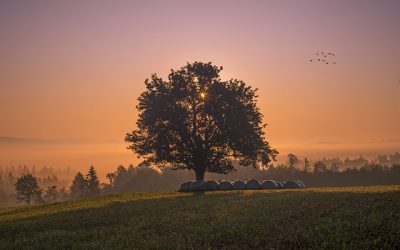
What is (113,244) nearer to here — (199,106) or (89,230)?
(89,230)

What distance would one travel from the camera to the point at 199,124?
252 ft

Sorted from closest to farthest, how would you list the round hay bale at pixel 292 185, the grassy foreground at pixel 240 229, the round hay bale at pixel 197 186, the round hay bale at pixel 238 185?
the grassy foreground at pixel 240 229
the round hay bale at pixel 197 186
the round hay bale at pixel 238 185
the round hay bale at pixel 292 185

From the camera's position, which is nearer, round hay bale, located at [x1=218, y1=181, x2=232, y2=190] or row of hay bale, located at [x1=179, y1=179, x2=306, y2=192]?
row of hay bale, located at [x1=179, y1=179, x2=306, y2=192]

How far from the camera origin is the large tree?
74.7 m

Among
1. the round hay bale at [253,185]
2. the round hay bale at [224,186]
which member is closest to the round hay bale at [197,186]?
the round hay bale at [224,186]

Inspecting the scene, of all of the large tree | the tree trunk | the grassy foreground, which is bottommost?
the grassy foreground

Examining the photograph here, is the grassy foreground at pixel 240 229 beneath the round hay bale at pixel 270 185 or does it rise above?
beneath

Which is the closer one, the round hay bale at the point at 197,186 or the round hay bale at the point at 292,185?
the round hay bale at the point at 197,186

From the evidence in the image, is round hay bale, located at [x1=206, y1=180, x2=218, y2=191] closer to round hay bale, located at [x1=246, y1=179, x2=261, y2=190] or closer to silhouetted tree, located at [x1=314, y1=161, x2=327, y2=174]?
A: round hay bale, located at [x1=246, y1=179, x2=261, y2=190]

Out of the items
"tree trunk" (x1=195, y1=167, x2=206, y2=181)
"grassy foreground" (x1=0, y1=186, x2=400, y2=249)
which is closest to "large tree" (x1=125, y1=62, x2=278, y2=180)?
"tree trunk" (x1=195, y1=167, x2=206, y2=181)

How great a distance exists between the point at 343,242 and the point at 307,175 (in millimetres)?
155867

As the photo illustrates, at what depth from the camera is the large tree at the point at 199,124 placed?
245ft

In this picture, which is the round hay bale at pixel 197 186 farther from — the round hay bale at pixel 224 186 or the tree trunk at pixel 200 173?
the tree trunk at pixel 200 173

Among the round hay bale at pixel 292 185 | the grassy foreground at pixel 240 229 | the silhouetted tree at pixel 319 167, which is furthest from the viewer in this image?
the silhouetted tree at pixel 319 167
